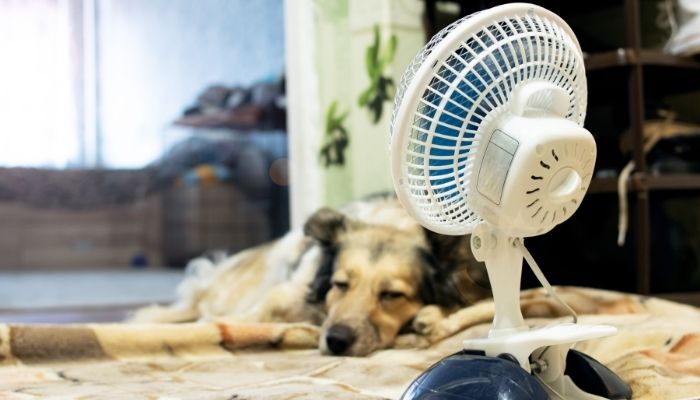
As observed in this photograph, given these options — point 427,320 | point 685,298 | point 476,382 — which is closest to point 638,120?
point 685,298

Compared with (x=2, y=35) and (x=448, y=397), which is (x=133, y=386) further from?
(x=2, y=35)

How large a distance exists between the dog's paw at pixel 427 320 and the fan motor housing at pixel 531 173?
26.6 inches

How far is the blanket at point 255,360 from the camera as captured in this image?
3.35ft

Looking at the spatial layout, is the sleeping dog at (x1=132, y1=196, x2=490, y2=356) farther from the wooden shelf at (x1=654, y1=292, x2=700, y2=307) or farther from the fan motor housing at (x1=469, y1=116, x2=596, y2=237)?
the fan motor housing at (x1=469, y1=116, x2=596, y2=237)

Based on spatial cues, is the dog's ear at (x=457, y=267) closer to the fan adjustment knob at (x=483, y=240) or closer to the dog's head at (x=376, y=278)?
the dog's head at (x=376, y=278)

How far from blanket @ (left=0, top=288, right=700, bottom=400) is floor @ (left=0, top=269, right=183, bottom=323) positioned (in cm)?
99

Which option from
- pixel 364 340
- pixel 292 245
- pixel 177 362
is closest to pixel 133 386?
pixel 177 362

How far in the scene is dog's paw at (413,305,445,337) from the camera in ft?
4.77

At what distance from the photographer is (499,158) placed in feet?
2.56

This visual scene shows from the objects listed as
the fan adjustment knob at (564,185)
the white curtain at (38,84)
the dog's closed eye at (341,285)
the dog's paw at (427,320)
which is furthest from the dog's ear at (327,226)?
the white curtain at (38,84)

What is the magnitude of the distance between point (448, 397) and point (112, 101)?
2.46 m

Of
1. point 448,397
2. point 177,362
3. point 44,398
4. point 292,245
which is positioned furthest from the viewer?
point 292,245

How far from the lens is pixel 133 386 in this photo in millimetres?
1103

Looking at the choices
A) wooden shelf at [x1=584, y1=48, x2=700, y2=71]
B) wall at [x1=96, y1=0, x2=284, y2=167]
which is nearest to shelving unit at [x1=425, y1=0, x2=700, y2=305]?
wooden shelf at [x1=584, y1=48, x2=700, y2=71]
